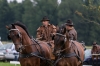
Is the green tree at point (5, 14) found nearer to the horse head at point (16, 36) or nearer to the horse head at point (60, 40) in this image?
the horse head at point (16, 36)

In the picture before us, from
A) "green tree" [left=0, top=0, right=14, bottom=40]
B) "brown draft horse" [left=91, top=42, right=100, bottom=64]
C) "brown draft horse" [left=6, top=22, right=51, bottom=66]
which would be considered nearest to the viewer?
"brown draft horse" [left=6, top=22, right=51, bottom=66]

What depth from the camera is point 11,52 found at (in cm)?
3177

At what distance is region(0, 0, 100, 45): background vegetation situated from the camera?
82.8 meters

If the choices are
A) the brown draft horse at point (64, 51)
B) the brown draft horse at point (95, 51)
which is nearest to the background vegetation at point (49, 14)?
the brown draft horse at point (95, 51)

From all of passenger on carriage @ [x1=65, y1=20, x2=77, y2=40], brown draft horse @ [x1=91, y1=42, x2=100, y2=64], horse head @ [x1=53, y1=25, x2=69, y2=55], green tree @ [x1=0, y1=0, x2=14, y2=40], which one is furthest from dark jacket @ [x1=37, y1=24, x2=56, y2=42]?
green tree @ [x1=0, y1=0, x2=14, y2=40]

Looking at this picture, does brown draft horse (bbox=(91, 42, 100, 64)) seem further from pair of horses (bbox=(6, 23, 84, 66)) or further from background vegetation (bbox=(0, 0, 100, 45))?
background vegetation (bbox=(0, 0, 100, 45))

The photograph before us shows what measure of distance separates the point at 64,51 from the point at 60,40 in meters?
0.64

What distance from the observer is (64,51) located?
1334 centimetres

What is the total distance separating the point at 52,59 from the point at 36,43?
36.5 inches

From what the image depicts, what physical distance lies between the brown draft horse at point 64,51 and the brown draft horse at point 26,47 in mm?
834

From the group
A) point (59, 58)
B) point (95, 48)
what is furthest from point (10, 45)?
point (59, 58)

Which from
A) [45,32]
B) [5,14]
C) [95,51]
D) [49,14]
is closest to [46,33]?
[45,32]

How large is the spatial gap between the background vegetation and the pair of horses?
6304cm

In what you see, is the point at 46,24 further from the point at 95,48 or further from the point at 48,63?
the point at 95,48
